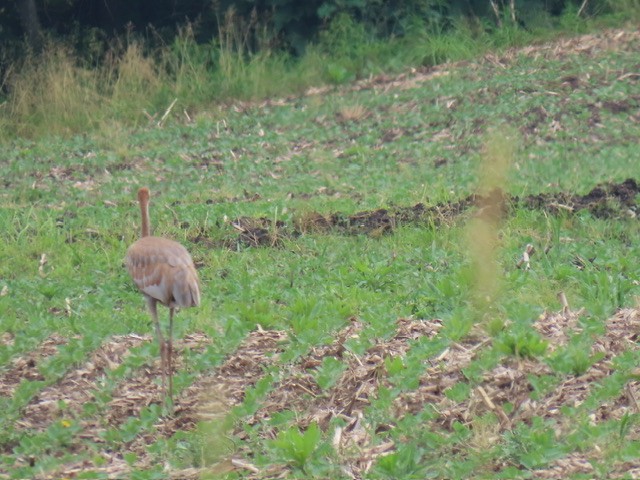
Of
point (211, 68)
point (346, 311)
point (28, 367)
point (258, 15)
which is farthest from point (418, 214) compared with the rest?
point (258, 15)

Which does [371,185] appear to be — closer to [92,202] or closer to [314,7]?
[92,202]

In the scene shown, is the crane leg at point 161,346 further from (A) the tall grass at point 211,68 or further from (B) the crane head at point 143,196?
(A) the tall grass at point 211,68

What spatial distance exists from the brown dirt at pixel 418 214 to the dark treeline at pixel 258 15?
9218 mm

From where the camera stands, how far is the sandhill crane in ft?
19.8

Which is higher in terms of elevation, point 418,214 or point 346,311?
point 346,311

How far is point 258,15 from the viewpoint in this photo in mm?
19609

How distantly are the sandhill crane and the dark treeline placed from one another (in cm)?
1317

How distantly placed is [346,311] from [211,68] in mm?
11753

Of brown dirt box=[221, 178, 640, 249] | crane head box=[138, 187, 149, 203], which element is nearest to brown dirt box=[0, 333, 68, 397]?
crane head box=[138, 187, 149, 203]

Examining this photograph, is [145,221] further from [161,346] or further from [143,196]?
[161,346]

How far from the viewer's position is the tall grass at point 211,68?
16.7m

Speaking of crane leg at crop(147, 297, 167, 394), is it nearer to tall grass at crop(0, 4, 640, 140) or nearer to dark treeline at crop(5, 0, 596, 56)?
tall grass at crop(0, 4, 640, 140)

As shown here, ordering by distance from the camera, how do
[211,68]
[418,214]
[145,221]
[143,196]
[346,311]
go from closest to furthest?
[145,221] < [143,196] < [346,311] < [418,214] < [211,68]

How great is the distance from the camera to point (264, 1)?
64.1ft
